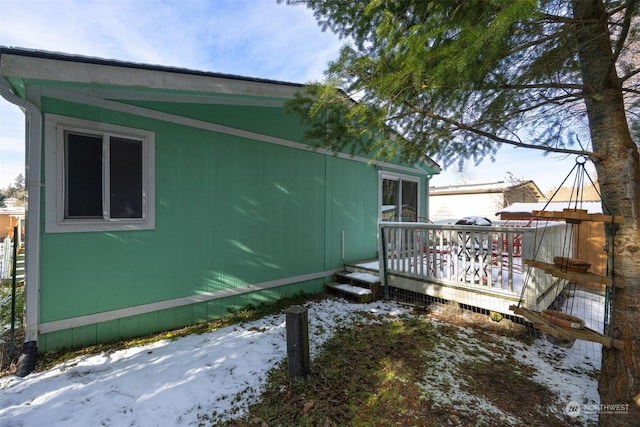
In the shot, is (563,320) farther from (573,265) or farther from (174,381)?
(174,381)

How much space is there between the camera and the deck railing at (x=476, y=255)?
3662 mm

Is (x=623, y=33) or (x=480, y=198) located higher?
(x=623, y=33)

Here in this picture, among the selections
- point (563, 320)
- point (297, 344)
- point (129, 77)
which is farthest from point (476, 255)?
point (129, 77)

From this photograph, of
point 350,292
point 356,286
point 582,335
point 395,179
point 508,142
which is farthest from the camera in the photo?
point 395,179

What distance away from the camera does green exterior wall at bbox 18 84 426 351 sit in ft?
10.3

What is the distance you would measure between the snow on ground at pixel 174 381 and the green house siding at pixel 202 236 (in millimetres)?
585

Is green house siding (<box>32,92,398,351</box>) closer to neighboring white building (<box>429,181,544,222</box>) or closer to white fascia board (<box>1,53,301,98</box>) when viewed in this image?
white fascia board (<box>1,53,301,98</box>)

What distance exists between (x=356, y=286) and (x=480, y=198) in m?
15.7

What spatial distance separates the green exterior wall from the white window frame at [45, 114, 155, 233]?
7cm

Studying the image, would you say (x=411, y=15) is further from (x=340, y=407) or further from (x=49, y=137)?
(x=49, y=137)

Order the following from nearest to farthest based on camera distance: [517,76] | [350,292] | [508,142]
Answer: [508,142], [517,76], [350,292]

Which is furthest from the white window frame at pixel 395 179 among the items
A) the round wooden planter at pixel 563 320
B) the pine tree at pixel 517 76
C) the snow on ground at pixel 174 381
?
the round wooden planter at pixel 563 320

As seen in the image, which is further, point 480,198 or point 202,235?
point 480,198

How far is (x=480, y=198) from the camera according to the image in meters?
17.6
